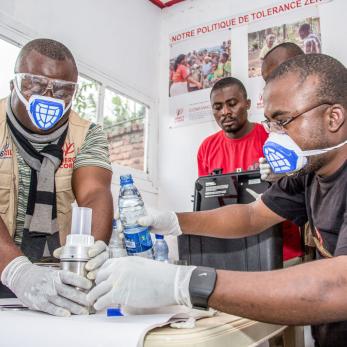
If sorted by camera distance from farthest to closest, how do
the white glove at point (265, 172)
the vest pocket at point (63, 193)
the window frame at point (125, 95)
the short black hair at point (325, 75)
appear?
the window frame at point (125, 95) → the white glove at point (265, 172) → the vest pocket at point (63, 193) → the short black hair at point (325, 75)

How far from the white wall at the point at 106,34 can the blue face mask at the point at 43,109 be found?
1145 mm

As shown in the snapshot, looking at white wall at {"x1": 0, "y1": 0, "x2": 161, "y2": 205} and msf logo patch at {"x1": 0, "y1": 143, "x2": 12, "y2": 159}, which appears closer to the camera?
msf logo patch at {"x1": 0, "y1": 143, "x2": 12, "y2": 159}

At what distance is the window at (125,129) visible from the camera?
9.72ft

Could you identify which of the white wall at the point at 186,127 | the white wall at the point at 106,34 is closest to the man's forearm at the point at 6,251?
the white wall at the point at 106,34

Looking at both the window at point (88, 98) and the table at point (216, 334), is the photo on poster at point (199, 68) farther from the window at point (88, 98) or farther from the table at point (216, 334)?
the table at point (216, 334)

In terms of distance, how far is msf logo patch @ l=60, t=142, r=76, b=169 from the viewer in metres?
1.41

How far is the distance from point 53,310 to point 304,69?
0.86m

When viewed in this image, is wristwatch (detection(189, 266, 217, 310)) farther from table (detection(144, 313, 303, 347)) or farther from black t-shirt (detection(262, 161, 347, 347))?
black t-shirt (detection(262, 161, 347, 347))

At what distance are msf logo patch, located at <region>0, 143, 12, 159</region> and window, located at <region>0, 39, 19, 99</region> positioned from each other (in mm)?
1022

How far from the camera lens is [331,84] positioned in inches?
41.6

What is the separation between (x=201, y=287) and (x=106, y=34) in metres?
2.58

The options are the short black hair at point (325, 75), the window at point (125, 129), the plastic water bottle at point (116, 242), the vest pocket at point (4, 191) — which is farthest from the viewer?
the window at point (125, 129)

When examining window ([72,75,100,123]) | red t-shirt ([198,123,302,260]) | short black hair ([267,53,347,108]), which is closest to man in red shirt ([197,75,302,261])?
red t-shirt ([198,123,302,260])

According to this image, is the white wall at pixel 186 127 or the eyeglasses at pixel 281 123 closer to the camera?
the eyeglasses at pixel 281 123
